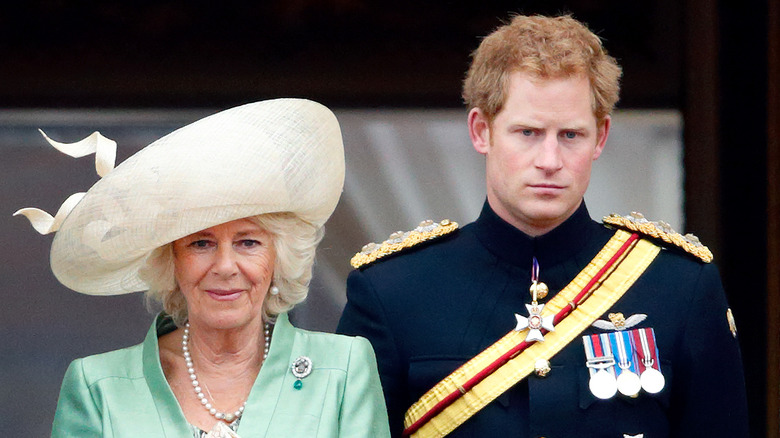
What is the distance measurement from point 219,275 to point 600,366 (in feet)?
2.75

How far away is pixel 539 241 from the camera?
10.7 ft

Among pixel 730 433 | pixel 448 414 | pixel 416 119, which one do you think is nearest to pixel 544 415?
pixel 448 414

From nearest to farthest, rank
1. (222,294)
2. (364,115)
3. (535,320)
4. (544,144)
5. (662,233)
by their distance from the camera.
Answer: (222,294) → (544,144) → (535,320) → (662,233) → (364,115)

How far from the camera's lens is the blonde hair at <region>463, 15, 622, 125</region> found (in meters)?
3.17

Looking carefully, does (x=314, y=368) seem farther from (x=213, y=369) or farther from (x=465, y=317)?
(x=465, y=317)

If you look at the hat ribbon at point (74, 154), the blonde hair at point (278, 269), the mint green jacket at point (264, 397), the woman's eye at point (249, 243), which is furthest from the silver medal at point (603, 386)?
the hat ribbon at point (74, 154)

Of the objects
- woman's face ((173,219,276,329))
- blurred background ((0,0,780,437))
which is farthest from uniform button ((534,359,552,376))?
blurred background ((0,0,780,437))

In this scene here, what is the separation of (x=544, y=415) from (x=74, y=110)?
1946 mm

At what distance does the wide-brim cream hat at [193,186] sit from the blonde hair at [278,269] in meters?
0.03

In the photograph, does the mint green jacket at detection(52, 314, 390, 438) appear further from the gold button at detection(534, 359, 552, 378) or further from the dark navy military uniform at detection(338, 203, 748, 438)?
the gold button at detection(534, 359, 552, 378)

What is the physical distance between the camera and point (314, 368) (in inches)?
117

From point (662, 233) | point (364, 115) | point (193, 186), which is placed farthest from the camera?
point (364, 115)

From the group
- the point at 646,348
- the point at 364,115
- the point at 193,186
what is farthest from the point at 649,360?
the point at 364,115

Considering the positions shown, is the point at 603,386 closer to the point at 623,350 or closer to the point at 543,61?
the point at 623,350
